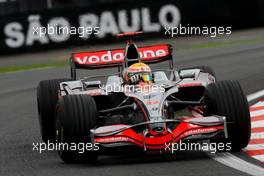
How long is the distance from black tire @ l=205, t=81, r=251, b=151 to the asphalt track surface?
0.41 m

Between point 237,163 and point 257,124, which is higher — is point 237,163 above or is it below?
above

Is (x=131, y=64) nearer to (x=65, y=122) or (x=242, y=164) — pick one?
(x=65, y=122)

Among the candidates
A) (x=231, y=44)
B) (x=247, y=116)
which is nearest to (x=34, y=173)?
(x=247, y=116)

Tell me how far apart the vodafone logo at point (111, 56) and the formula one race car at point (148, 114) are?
100 cm

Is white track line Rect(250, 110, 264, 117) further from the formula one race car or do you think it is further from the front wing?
the front wing

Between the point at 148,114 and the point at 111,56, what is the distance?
104 inches

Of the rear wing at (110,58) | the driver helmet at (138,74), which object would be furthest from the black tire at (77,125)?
the rear wing at (110,58)

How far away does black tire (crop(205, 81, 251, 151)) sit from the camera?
10.4 metres

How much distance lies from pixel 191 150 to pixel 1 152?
7.99 ft

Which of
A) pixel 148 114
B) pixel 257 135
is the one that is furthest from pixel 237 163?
pixel 257 135

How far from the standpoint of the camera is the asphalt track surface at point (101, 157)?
9703 mm

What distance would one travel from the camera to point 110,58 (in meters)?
13.0

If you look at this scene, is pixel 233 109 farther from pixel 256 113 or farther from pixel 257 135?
pixel 256 113

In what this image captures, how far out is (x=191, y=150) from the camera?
432 inches
